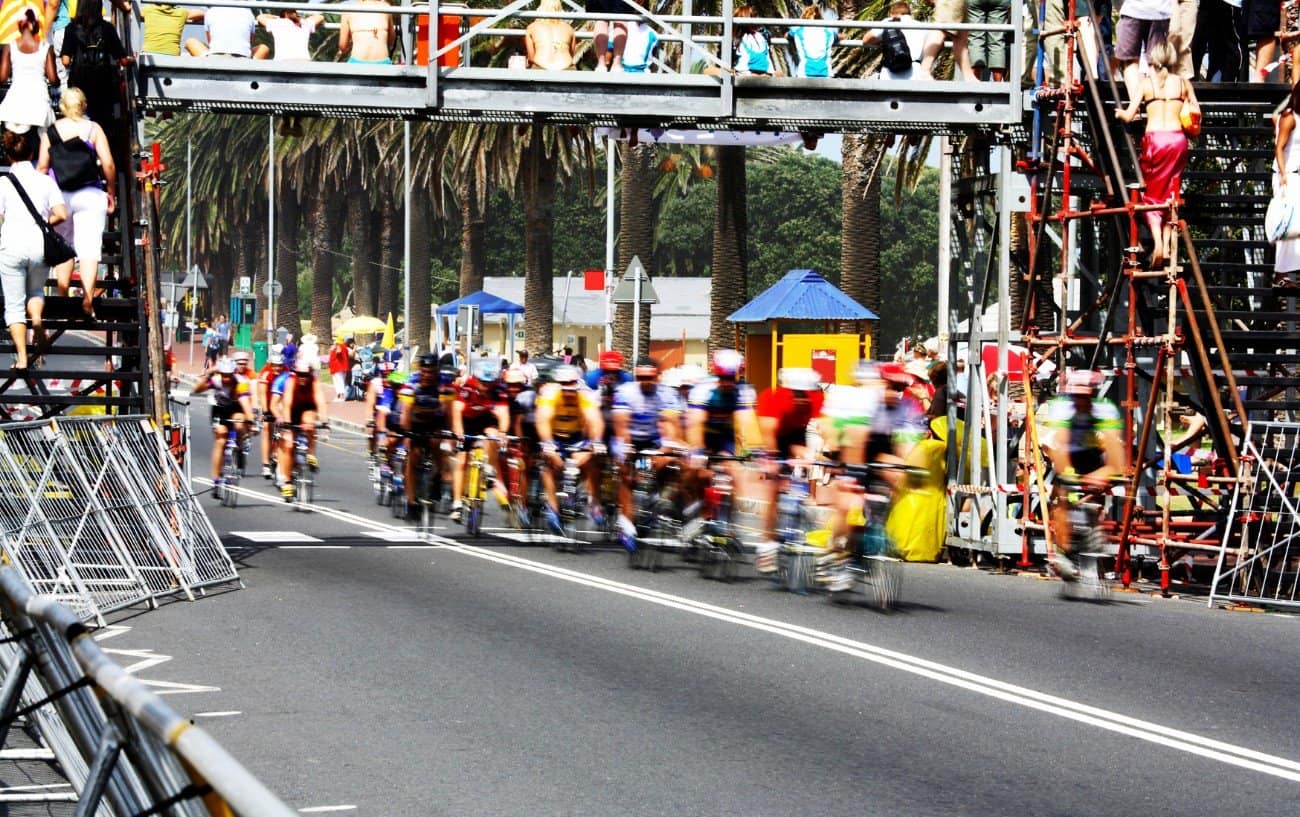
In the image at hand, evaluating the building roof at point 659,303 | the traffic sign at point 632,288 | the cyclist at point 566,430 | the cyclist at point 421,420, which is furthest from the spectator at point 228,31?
the building roof at point 659,303

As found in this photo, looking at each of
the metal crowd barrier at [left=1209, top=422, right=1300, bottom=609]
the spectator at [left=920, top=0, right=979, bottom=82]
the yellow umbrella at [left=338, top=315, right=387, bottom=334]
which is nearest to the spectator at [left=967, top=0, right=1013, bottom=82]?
the spectator at [left=920, top=0, right=979, bottom=82]

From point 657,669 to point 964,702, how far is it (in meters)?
1.82

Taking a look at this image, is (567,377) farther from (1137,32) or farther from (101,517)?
(101,517)

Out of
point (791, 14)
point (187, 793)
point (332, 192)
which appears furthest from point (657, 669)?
point (332, 192)

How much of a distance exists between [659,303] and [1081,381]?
66068 mm

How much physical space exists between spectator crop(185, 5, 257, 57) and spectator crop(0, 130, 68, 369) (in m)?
3.67

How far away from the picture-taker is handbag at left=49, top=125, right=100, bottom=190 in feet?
48.5

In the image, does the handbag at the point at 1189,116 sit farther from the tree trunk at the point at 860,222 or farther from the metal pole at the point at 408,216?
the metal pole at the point at 408,216

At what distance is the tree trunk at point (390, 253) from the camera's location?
219ft

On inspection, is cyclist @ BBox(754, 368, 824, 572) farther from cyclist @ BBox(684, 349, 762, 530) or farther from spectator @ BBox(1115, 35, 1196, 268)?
spectator @ BBox(1115, 35, 1196, 268)

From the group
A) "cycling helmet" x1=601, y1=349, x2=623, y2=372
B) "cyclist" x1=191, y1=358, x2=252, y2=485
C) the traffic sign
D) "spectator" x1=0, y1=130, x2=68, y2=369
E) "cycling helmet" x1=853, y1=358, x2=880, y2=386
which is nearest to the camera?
"spectator" x1=0, y1=130, x2=68, y2=369

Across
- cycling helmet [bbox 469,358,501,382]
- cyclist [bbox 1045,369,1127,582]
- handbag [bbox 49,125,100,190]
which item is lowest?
cyclist [bbox 1045,369,1127,582]

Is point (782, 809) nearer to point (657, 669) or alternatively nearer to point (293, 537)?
point (657, 669)

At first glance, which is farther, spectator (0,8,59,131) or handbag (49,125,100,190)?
spectator (0,8,59,131)
